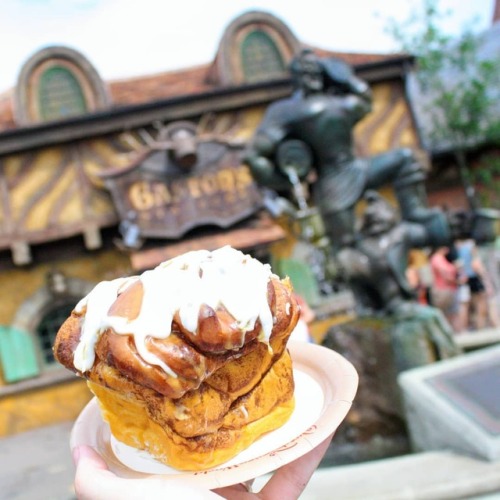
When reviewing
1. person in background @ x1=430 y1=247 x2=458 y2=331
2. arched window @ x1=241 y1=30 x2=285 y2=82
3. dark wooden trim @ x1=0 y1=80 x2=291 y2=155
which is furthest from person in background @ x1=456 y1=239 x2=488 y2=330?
arched window @ x1=241 y1=30 x2=285 y2=82

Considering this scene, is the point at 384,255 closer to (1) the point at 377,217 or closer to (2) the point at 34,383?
(1) the point at 377,217

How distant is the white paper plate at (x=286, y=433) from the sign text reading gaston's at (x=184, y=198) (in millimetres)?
8135

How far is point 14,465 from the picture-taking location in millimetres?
6441

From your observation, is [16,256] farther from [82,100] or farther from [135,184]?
[82,100]

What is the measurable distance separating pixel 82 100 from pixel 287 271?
5.54m

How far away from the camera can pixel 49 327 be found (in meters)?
9.95

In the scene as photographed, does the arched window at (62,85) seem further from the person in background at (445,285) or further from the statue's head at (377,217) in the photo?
the statue's head at (377,217)

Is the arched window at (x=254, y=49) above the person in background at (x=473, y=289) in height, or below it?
above

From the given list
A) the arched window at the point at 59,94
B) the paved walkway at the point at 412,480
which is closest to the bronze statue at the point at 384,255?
the paved walkway at the point at 412,480

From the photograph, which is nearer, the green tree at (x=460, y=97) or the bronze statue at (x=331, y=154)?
the bronze statue at (x=331, y=154)

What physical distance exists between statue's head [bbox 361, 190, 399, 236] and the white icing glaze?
300 cm

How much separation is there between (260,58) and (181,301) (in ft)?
35.7

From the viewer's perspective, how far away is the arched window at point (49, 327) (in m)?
9.87

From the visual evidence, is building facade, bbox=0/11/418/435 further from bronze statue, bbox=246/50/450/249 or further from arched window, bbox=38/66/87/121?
bronze statue, bbox=246/50/450/249
